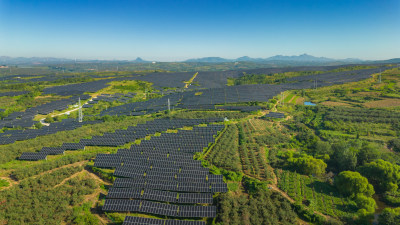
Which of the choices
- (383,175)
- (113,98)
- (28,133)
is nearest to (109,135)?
(28,133)

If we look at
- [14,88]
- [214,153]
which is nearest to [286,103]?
[214,153]

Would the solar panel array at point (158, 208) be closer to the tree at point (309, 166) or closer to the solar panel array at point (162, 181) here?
the solar panel array at point (162, 181)

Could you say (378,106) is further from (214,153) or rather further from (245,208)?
(245,208)

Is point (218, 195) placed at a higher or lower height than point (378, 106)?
lower

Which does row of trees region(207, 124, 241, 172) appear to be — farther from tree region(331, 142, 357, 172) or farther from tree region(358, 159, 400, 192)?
tree region(358, 159, 400, 192)

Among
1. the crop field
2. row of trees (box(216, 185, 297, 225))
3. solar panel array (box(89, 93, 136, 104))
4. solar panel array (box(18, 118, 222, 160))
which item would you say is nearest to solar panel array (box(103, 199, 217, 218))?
row of trees (box(216, 185, 297, 225))

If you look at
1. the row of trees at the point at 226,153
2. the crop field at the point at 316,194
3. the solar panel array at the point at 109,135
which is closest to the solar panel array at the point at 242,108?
the solar panel array at the point at 109,135
